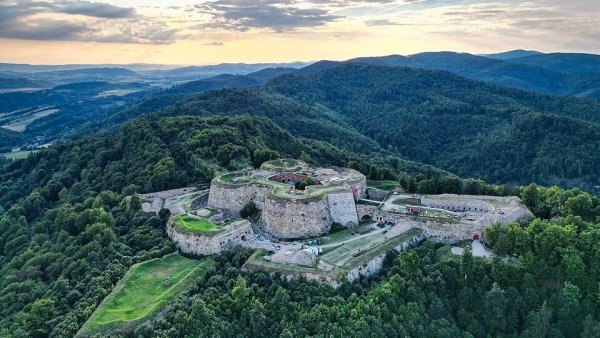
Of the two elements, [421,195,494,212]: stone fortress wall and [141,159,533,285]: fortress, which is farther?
[421,195,494,212]: stone fortress wall

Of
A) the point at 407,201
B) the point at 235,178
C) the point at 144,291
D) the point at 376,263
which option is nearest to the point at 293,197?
the point at 376,263

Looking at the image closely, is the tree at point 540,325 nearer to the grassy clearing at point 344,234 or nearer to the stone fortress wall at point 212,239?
the grassy clearing at point 344,234

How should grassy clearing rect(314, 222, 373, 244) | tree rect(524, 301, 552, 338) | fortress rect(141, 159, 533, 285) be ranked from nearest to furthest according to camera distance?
tree rect(524, 301, 552, 338), fortress rect(141, 159, 533, 285), grassy clearing rect(314, 222, 373, 244)

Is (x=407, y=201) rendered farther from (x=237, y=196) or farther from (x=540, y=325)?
(x=540, y=325)

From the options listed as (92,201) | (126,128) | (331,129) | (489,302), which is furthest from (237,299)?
(331,129)

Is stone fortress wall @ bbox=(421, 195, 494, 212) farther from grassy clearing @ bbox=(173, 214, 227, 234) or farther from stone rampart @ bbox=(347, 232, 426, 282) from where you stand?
grassy clearing @ bbox=(173, 214, 227, 234)

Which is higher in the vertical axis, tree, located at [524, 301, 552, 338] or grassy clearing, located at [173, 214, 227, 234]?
grassy clearing, located at [173, 214, 227, 234]

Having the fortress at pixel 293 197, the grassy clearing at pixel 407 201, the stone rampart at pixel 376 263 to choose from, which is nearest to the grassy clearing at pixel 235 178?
the fortress at pixel 293 197

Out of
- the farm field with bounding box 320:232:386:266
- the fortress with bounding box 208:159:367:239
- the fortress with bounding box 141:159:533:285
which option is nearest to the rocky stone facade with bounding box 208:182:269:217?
Answer: the fortress with bounding box 208:159:367:239
